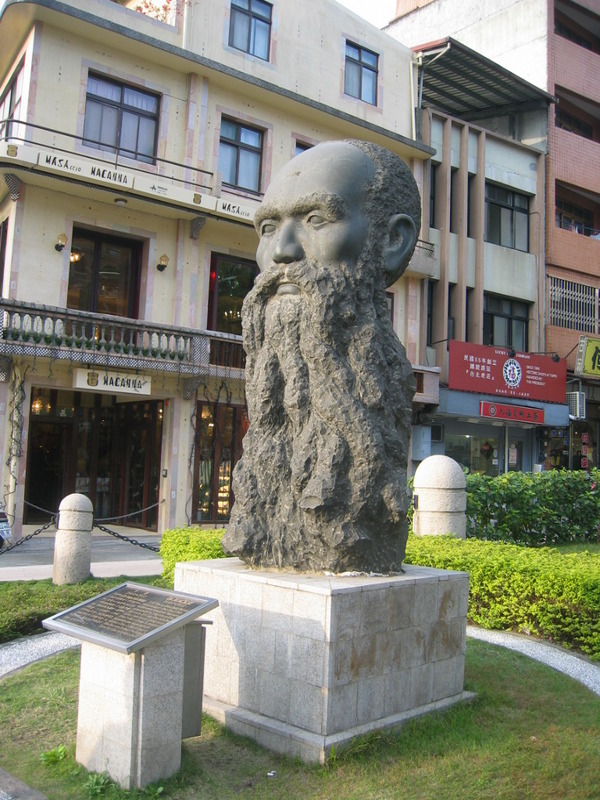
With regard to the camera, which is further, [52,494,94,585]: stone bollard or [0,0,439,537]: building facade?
[0,0,439,537]: building facade

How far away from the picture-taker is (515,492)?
13727 millimetres

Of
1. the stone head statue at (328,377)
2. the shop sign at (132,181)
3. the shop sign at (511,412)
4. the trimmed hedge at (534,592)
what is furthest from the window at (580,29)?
the stone head statue at (328,377)

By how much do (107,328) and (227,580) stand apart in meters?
12.2

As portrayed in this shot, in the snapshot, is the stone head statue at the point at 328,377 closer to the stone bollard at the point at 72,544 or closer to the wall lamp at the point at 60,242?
the stone bollard at the point at 72,544

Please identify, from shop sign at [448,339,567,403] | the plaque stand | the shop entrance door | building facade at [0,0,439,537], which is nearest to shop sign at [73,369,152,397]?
building facade at [0,0,439,537]

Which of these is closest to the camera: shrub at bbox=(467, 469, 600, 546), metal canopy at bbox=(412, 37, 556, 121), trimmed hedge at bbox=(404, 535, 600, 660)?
trimmed hedge at bbox=(404, 535, 600, 660)

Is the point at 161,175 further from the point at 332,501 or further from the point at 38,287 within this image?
the point at 332,501

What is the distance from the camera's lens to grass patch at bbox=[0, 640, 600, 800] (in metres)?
4.11

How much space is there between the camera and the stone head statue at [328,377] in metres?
5.32

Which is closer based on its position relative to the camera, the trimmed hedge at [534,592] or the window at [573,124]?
the trimmed hedge at [534,592]

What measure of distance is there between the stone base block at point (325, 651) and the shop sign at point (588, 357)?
68.5ft

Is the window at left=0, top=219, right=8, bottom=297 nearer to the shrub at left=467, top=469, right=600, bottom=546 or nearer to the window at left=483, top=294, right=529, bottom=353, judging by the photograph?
the shrub at left=467, top=469, right=600, bottom=546

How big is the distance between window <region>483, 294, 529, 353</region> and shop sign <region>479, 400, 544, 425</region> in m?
2.21

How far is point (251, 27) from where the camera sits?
19.5 m
